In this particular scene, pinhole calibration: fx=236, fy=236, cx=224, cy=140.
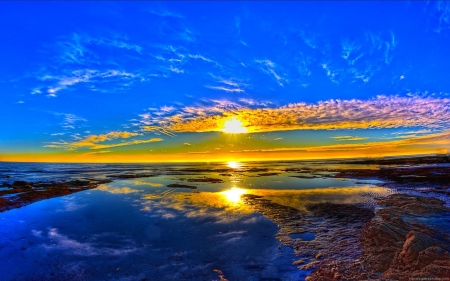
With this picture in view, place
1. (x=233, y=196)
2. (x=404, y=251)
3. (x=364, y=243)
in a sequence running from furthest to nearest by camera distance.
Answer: (x=233, y=196)
(x=364, y=243)
(x=404, y=251)

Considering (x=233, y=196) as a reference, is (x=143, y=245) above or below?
below

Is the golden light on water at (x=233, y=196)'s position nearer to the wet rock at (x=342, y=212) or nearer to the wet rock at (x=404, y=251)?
the wet rock at (x=342, y=212)

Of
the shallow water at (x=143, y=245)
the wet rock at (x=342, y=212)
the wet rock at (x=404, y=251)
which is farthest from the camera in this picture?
the wet rock at (x=342, y=212)

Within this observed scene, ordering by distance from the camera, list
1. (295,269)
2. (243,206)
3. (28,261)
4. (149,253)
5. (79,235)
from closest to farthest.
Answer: (295,269) → (28,261) → (149,253) → (79,235) → (243,206)

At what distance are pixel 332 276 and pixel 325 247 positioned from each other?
306 cm

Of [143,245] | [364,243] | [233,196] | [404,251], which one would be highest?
[404,251]

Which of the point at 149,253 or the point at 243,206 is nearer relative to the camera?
the point at 149,253

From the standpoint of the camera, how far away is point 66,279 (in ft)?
29.8

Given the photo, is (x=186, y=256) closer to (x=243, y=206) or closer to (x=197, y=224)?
(x=197, y=224)

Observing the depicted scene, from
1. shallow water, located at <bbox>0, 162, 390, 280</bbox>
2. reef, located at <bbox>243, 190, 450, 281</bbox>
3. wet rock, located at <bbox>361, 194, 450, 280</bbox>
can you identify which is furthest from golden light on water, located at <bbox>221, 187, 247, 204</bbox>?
wet rock, located at <bbox>361, 194, 450, 280</bbox>

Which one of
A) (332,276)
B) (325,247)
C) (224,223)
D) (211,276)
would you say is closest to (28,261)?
(211,276)

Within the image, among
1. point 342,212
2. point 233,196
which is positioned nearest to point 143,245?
point 342,212

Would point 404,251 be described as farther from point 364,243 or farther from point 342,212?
point 342,212

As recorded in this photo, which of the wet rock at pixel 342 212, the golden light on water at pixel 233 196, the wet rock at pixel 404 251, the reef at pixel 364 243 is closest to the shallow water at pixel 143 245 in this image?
the reef at pixel 364 243
